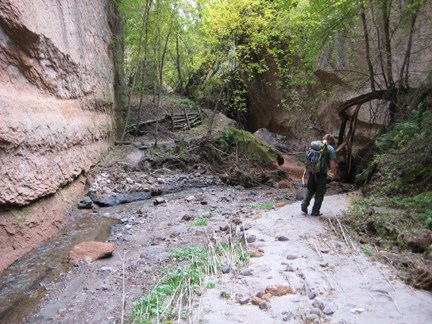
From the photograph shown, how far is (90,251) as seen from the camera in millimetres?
5930

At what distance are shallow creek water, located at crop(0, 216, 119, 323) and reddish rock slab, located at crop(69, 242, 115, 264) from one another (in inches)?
5.5

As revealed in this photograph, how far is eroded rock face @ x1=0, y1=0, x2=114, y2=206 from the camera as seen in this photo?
18.6ft

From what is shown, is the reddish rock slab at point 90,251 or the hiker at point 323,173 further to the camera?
the hiker at point 323,173

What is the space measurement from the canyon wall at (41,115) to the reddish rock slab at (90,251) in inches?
33.8

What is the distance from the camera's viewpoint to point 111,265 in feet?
18.2

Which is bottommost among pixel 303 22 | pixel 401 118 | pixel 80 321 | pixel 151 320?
pixel 80 321

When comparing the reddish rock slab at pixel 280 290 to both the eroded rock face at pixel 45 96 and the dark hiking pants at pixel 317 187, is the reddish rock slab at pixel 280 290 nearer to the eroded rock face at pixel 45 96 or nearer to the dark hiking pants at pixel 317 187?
the dark hiking pants at pixel 317 187

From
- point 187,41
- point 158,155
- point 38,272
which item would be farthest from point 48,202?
point 187,41

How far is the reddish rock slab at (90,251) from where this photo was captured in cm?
578

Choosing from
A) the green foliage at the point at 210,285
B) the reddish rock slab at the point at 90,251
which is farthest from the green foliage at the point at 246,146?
the green foliage at the point at 210,285

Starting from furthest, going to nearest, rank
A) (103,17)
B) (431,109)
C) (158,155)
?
1. (158,155)
2. (103,17)
3. (431,109)

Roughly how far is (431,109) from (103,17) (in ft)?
37.1

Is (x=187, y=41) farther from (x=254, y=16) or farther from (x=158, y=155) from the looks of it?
(x=158, y=155)

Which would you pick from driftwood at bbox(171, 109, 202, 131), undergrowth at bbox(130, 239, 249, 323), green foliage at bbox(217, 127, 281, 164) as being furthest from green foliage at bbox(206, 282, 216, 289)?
driftwood at bbox(171, 109, 202, 131)
